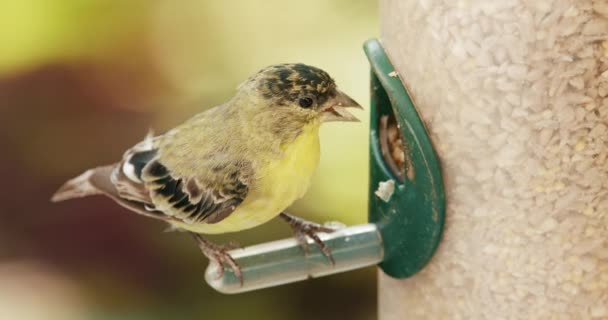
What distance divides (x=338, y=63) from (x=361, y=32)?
5.7 inches

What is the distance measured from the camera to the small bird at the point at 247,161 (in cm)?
244

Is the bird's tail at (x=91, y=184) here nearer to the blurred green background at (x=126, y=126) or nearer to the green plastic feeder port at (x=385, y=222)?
the green plastic feeder port at (x=385, y=222)

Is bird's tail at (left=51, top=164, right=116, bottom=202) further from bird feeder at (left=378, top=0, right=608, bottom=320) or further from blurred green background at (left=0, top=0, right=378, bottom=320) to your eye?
blurred green background at (left=0, top=0, right=378, bottom=320)

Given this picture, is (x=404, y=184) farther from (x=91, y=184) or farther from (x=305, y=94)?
(x=91, y=184)

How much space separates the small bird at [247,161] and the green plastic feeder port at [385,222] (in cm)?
5

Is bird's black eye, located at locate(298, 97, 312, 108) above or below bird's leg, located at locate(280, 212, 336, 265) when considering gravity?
above

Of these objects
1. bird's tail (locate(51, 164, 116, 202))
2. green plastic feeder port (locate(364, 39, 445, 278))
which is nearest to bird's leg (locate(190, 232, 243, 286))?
bird's tail (locate(51, 164, 116, 202))

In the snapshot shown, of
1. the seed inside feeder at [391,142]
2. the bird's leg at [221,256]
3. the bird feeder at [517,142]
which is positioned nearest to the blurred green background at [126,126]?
the bird's leg at [221,256]

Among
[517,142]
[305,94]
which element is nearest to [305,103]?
[305,94]

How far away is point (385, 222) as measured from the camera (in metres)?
2.46

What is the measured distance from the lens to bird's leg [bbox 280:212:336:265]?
2410mm

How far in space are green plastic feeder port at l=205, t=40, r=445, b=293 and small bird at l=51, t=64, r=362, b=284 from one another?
0.18ft

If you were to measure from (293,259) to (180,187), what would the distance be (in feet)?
1.24

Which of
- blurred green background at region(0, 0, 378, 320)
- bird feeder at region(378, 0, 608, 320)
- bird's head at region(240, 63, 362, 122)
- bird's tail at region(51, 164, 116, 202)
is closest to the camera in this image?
bird feeder at region(378, 0, 608, 320)
